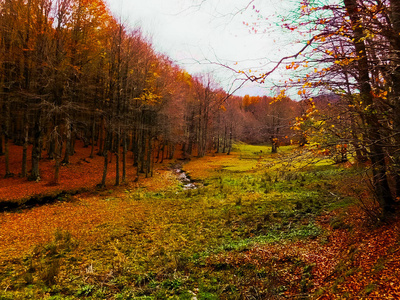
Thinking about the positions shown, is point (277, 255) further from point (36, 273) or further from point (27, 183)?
point (27, 183)

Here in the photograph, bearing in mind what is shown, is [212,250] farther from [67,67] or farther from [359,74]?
[67,67]

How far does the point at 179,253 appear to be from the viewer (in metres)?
6.27

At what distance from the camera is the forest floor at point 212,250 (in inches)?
167

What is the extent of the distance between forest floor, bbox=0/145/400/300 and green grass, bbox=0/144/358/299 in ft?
0.09

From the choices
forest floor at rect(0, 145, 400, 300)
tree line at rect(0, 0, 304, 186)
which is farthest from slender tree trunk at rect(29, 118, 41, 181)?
forest floor at rect(0, 145, 400, 300)

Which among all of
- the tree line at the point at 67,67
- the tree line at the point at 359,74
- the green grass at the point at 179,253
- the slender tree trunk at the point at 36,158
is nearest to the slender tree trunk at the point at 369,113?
the tree line at the point at 359,74

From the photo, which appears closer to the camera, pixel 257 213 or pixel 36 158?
pixel 257 213

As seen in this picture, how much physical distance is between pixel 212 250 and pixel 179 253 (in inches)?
38.3

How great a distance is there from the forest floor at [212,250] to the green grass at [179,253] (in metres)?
0.03

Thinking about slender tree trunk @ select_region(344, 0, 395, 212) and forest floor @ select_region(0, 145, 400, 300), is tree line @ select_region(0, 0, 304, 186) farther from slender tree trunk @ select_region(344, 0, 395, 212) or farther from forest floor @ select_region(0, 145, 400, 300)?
slender tree trunk @ select_region(344, 0, 395, 212)

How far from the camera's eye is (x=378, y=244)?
14.8 ft

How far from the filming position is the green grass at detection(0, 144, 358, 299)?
459 cm

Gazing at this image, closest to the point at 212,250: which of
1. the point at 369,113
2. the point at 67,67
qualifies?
the point at 369,113

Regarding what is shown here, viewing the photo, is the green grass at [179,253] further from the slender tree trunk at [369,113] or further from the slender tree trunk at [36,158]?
the slender tree trunk at [36,158]
